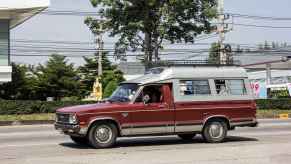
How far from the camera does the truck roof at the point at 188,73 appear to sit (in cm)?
1650

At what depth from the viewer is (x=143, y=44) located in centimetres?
3719

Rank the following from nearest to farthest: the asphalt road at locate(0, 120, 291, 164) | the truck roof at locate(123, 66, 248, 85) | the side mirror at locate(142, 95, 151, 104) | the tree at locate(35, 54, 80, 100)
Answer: the asphalt road at locate(0, 120, 291, 164)
the side mirror at locate(142, 95, 151, 104)
the truck roof at locate(123, 66, 248, 85)
the tree at locate(35, 54, 80, 100)

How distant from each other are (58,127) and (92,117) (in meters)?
1.26

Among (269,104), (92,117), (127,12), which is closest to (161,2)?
(127,12)

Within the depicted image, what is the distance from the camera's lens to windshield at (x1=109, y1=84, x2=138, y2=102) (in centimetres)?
1609

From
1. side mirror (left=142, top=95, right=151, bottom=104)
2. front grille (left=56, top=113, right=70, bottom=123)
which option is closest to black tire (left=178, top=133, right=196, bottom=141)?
side mirror (left=142, top=95, right=151, bottom=104)

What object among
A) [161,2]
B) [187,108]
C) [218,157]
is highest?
[161,2]

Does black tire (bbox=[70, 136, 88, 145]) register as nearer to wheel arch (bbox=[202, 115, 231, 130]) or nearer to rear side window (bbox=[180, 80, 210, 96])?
rear side window (bbox=[180, 80, 210, 96])

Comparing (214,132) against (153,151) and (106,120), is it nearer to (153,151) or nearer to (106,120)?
(153,151)

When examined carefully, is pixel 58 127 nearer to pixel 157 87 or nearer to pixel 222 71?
pixel 157 87

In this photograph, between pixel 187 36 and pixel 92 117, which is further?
pixel 187 36

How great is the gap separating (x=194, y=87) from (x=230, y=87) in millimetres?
1142

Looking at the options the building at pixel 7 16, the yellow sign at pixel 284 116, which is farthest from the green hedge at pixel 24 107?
the yellow sign at pixel 284 116

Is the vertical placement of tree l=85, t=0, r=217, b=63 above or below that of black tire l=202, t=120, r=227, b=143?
above
